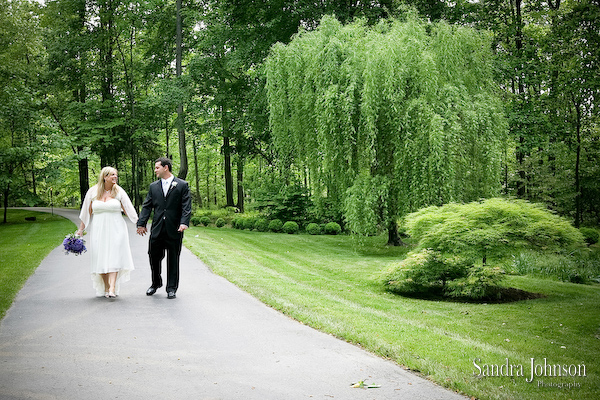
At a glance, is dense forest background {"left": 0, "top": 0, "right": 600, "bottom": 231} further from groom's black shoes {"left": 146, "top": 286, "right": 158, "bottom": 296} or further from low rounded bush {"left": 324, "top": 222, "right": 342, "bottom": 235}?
groom's black shoes {"left": 146, "top": 286, "right": 158, "bottom": 296}

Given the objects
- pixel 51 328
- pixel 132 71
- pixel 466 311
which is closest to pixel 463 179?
pixel 466 311

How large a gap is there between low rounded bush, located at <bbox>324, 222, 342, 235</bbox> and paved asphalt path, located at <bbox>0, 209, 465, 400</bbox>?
15.6 metres

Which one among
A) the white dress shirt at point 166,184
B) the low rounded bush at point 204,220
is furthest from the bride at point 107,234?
the low rounded bush at point 204,220

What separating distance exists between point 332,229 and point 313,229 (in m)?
0.95

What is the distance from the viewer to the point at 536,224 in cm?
898

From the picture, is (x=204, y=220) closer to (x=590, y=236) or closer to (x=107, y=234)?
(x=107, y=234)

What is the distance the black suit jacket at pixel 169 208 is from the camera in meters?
7.00

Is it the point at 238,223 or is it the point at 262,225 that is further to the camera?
the point at 238,223

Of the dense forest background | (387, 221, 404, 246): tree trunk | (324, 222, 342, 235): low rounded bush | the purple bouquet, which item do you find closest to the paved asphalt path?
the purple bouquet

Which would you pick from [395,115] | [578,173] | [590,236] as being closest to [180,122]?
[395,115]

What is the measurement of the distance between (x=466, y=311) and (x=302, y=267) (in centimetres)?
571

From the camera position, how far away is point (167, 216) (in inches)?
277

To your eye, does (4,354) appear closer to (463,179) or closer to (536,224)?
(536,224)

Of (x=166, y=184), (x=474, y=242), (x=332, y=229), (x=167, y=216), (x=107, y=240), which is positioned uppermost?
(x=166, y=184)
